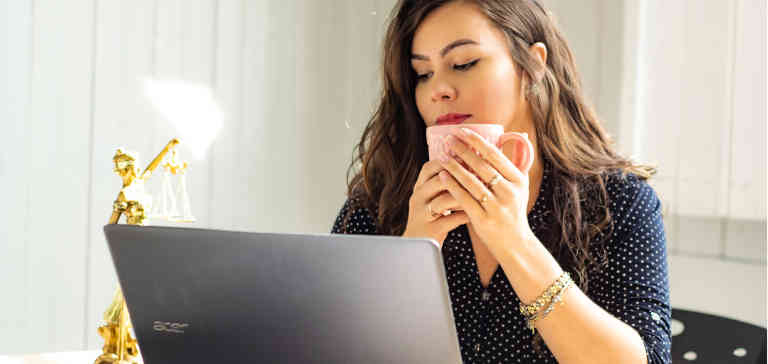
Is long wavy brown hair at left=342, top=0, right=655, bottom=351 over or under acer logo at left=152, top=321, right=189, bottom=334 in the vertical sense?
over

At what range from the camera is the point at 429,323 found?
2.20 feet

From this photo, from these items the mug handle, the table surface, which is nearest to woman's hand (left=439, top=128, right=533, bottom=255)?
Result: the mug handle

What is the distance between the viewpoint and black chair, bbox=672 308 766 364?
4.11ft

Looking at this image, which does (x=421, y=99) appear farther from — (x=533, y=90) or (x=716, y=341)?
(x=716, y=341)

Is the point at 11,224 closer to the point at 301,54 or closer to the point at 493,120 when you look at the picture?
the point at 301,54

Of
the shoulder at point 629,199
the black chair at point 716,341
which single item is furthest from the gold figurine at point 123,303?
the black chair at point 716,341

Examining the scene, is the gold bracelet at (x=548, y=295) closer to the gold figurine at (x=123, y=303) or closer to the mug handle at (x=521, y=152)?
the mug handle at (x=521, y=152)

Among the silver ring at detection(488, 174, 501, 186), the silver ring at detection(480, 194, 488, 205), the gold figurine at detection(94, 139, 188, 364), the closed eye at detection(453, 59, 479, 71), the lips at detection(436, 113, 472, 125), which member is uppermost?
the closed eye at detection(453, 59, 479, 71)

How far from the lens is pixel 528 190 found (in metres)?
1.03

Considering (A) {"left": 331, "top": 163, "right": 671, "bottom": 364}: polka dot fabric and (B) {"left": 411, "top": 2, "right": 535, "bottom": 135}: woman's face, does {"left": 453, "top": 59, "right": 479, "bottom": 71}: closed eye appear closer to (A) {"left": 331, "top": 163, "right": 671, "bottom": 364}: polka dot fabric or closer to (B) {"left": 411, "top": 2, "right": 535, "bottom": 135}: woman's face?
(B) {"left": 411, "top": 2, "right": 535, "bottom": 135}: woman's face

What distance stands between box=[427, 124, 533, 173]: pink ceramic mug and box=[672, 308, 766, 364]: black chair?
0.61 m

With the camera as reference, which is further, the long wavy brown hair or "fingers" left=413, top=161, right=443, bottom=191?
the long wavy brown hair

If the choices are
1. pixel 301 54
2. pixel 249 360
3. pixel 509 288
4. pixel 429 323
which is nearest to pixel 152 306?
pixel 249 360

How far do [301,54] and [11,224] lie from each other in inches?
39.0
